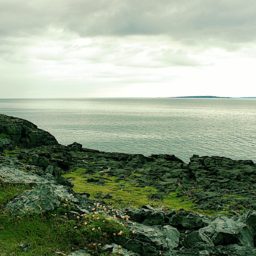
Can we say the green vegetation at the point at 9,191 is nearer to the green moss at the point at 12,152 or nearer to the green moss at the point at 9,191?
the green moss at the point at 9,191

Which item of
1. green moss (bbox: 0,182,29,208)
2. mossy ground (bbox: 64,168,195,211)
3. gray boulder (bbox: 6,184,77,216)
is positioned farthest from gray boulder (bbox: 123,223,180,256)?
mossy ground (bbox: 64,168,195,211)

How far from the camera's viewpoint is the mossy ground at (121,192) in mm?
52875

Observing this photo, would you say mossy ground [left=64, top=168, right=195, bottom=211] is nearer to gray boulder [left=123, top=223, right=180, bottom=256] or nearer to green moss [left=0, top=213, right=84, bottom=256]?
gray boulder [left=123, top=223, right=180, bottom=256]

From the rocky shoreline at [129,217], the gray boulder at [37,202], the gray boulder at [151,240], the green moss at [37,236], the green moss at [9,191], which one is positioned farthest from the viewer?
the green moss at [9,191]

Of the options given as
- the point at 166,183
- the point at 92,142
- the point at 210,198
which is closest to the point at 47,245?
the point at 210,198

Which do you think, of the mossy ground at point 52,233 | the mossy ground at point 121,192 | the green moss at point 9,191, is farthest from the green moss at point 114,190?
the mossy ground at point 52,233

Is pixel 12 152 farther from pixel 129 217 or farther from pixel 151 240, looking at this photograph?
pixel 151 240

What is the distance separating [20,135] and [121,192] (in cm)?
4672

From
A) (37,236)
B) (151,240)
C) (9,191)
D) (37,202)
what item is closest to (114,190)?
(9,191)

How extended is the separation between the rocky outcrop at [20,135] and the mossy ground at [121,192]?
90.3ft

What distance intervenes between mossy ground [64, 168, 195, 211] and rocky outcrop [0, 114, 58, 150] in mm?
27533

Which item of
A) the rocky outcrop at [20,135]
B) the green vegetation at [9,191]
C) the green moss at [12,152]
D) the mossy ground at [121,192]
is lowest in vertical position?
A: the mossy ground at [121,192]

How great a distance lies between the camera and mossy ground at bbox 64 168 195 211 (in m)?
52.9

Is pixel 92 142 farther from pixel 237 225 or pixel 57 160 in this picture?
pixel 237 225
